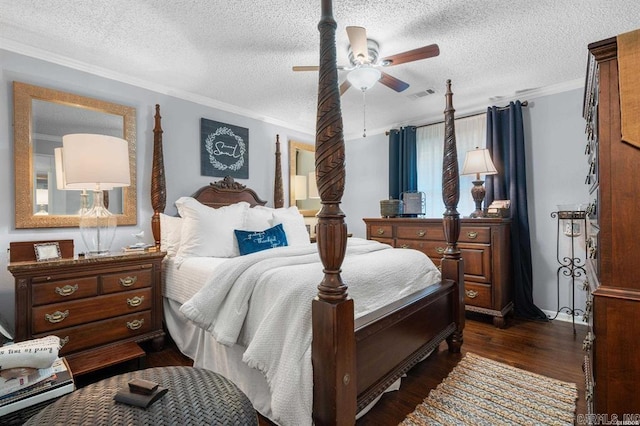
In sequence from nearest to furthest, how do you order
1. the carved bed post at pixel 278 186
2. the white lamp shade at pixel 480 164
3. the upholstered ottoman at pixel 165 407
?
1. the upholstered ottoman at pixel 165 407
2. the white lamp shade at pixel 480 164
3. the carved bed post at pixel 278 186

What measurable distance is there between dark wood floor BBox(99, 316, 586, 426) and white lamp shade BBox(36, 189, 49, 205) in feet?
4.90

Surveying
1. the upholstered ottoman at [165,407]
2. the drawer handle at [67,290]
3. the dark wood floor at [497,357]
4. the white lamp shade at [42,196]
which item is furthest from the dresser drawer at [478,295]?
the white lamp shade at [42,196]

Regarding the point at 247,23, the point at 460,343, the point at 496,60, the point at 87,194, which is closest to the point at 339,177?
the point at 247,23

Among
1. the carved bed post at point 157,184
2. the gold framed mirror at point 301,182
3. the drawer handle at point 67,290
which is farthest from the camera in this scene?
the gold framed mirror at point 301,182

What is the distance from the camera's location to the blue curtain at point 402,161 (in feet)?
14.2

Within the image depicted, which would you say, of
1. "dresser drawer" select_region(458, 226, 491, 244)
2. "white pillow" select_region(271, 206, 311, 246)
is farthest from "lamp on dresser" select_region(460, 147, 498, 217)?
"white pillow" select_region(271, 206, 311, 246)

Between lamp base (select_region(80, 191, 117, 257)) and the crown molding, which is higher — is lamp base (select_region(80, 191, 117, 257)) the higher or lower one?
the lower one

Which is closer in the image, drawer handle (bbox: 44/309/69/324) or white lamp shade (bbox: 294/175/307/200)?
drawer handle (bbox: 44/309/69/324)

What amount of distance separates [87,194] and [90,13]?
1.42 m

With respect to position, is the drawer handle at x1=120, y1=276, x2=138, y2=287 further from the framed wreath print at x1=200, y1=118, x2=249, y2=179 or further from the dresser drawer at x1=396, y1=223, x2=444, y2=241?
the dresser drawer at x1=396, y1=223, x2=444, y2=241

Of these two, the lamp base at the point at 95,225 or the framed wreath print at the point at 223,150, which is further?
the framed wreath print at the point at 223,150

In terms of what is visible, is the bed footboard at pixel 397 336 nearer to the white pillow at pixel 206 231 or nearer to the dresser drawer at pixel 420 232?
the dresser drawer at pixel 420 232

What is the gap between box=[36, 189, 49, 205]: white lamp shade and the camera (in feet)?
8.24

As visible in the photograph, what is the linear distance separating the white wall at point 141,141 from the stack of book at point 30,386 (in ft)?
3.97
